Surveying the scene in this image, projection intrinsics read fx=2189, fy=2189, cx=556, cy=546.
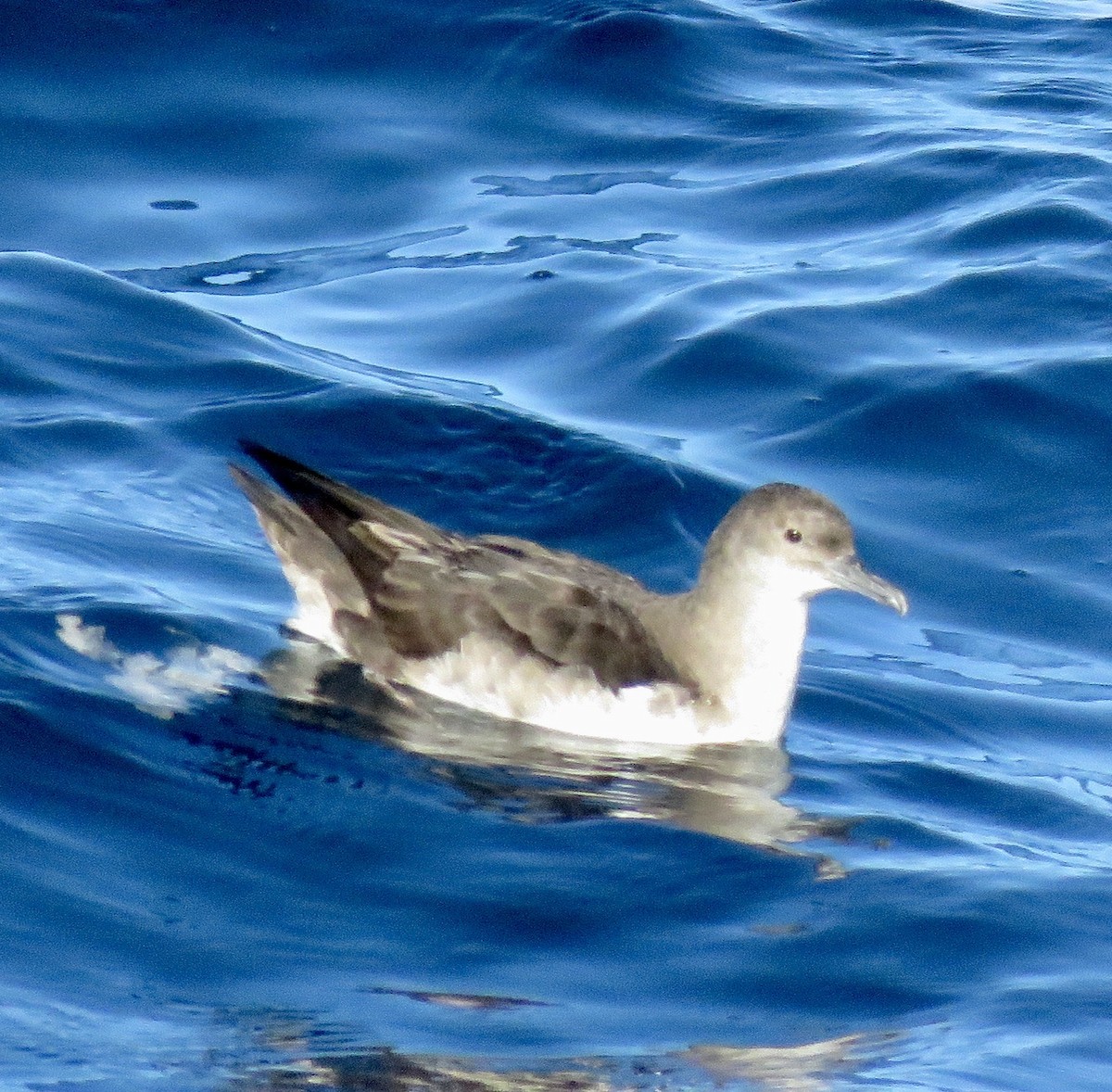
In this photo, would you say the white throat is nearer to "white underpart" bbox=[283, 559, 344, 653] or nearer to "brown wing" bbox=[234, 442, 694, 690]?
"brown wing" bbox=[234, 442, 694, 690]

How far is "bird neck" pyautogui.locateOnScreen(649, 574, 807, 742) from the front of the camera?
7.66m

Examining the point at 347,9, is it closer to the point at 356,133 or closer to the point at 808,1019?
the point at 356,133

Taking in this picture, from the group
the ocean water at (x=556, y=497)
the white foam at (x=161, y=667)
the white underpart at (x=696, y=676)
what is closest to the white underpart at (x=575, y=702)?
the white underpart at (x=696, y=676)

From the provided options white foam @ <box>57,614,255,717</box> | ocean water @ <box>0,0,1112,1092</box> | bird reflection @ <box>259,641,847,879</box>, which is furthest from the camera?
white foam @ <box>57,614,255,717</box>

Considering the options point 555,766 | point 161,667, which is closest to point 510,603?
point 555,766

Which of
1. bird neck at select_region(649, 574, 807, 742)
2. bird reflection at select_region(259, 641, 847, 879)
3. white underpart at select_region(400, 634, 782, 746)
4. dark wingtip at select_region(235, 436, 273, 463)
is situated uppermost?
dark wingtip at select_region(235, 436, 273, 463)

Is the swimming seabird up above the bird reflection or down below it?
above

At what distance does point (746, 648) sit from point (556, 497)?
7.13 ft

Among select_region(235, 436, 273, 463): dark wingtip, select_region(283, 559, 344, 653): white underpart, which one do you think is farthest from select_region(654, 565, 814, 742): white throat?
select_region(235, 436, 273, 463): dark wingtip

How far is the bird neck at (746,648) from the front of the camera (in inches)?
302

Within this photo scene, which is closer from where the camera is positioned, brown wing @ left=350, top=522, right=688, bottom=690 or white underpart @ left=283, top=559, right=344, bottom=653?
brown wing @ left=350, top=522, right=688, bottom=690

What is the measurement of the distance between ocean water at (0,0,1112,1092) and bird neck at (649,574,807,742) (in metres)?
0.17

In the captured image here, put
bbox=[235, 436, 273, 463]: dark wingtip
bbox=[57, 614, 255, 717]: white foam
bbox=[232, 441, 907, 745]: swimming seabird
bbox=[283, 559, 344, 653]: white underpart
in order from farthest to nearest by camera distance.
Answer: bbox=[283, 559, 344, 653]: white underpart < bbox=[235, 436, 273, 463]: dark wingtip < bbox=[232, 441, 907, 745]: swimming seabird < bbox=[57, 614, 255, 717]: white foam

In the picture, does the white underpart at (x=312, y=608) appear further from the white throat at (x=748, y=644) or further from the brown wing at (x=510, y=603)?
the white throat at (x=748, y=644)
